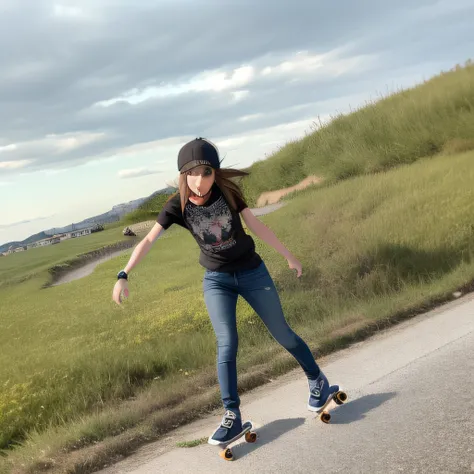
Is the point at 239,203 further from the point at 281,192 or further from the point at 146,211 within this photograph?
the point at 146,211

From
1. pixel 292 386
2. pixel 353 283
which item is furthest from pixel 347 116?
pixel 292 386

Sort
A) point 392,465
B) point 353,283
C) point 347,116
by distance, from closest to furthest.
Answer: point 392,465, point 353,283, point 347,116

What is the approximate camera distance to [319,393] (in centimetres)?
422

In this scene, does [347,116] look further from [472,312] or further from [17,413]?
[17,413]

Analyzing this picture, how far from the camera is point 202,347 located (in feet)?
24.2

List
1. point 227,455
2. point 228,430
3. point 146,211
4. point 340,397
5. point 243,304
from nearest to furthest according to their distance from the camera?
point 227,455 → point 228,430 → point 340,397 → point 243,304 → point 146,211

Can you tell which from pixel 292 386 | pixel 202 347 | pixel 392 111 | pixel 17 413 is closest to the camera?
pixel 292 386

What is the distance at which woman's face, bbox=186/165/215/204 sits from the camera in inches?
155

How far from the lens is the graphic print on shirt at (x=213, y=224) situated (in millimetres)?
3992

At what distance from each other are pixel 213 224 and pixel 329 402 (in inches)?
62.8

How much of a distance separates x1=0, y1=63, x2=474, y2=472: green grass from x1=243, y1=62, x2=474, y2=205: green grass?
0.10 m

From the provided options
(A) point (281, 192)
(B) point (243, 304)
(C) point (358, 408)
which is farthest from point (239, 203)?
(A) point (281, 192)

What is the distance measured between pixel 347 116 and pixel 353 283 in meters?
14.1

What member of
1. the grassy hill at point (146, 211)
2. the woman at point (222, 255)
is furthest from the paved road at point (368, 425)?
the grassy hill at point (146, 211)
